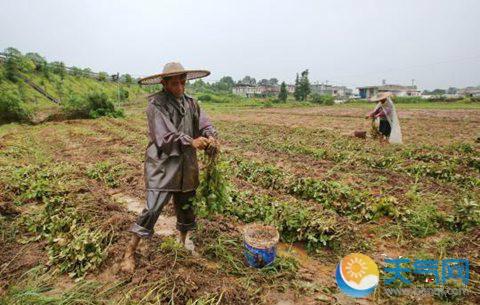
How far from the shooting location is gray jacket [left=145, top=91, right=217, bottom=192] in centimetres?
282

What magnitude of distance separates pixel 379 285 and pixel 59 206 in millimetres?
4084

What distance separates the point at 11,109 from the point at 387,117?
55.6ft

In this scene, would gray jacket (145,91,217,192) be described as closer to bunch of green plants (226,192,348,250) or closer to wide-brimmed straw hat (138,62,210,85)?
wide-brimmed straw hat (138,62,210,85)

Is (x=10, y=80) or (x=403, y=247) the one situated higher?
(x=10, y=80)

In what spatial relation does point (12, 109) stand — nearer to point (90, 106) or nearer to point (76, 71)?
point (90, 106)

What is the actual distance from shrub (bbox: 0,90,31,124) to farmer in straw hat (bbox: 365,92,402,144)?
16.2 metres

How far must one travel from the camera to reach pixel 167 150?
9.25 ft

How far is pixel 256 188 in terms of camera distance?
17.6 feet

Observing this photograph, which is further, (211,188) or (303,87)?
(303,87)

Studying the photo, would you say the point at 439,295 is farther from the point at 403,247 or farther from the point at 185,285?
the point at 185,285

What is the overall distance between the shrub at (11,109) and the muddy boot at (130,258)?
1587 cm

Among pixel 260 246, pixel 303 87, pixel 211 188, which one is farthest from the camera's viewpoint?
pixel 303 87

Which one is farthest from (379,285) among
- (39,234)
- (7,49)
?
(7,49)

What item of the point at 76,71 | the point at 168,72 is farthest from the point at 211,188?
the point at 76,71
